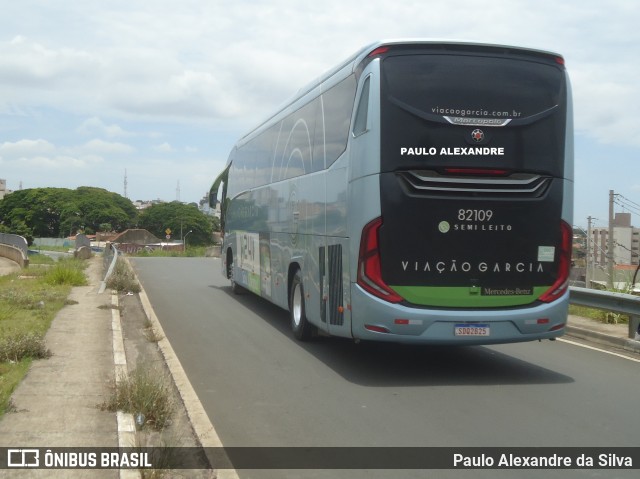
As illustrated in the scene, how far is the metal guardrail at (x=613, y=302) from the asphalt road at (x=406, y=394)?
85cm

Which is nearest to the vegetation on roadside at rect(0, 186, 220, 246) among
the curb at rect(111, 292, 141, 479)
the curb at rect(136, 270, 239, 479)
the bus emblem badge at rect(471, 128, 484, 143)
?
the curb at rect(111, 292, 141, 479)

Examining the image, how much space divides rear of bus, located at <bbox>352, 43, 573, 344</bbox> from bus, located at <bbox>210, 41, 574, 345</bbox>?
0.01 m

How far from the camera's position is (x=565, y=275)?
9.46 meters

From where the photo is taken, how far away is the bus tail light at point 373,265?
29.3 ft

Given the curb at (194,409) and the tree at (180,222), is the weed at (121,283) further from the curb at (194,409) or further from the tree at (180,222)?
the tree at (180,222)

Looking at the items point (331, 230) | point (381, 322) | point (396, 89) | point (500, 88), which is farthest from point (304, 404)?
point (500, 88)

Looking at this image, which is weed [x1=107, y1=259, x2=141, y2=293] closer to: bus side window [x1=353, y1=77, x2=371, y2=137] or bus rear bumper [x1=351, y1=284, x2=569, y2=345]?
bus rear bumper [x1=351, y1=284, x2=569, y2=345]

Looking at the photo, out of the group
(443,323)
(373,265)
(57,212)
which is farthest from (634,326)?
(57,212)

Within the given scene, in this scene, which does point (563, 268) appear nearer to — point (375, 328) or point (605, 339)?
point (375, 328)

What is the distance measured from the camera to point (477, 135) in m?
8.84

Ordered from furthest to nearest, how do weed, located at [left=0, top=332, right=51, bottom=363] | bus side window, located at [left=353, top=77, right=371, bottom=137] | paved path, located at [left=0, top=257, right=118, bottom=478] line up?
weed, located at [left=0, top=332, right=51, bottom=363] < bus side window, located at [left=353, top=77, right=371, bottom=137] < paved path, located at [left=0, top=257, right=118, bottom=478]

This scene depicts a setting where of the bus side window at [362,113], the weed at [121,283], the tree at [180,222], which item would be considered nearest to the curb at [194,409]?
the bus side window at [362,113]

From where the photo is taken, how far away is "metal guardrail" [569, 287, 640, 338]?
11.4 meters

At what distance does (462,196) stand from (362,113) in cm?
158
